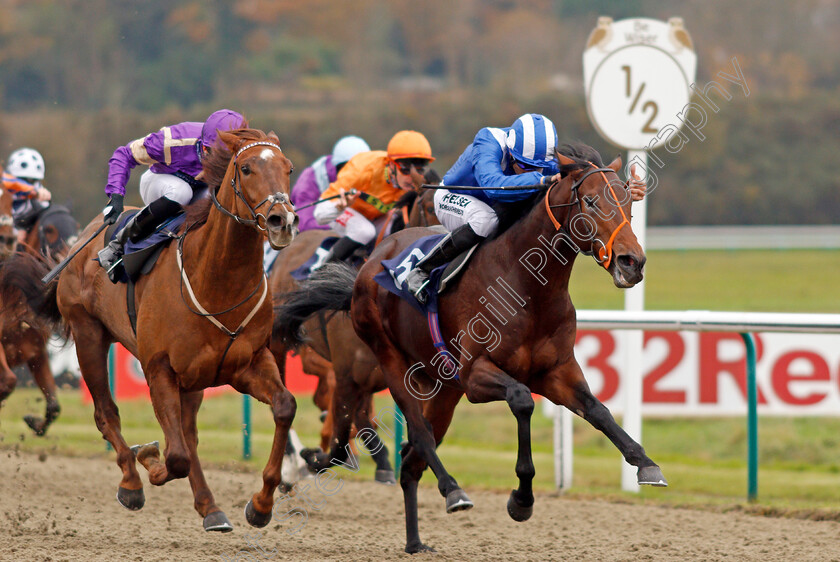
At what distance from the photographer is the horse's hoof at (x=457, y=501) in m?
4.58

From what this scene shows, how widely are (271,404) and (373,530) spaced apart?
1300 mm

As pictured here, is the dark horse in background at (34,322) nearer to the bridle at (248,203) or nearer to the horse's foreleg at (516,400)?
the bridle at (248,203)

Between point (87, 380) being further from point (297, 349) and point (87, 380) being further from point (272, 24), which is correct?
point (272, 24)

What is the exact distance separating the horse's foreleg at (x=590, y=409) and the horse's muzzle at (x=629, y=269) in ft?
1.91

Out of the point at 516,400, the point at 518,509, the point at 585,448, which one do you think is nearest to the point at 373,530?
the point at 518,509

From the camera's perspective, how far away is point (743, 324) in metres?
6.19

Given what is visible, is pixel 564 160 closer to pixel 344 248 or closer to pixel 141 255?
pixel 141 255

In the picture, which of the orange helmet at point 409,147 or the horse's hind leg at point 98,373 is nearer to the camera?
the horse's hind leg at point 98,373

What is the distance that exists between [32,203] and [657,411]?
4.69 m

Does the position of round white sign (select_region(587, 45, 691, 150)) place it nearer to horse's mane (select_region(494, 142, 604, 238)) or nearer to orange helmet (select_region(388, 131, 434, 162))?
orange helmet (select_region(388, 131, 434, 162))

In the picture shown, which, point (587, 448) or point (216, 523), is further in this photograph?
point (587, 448)

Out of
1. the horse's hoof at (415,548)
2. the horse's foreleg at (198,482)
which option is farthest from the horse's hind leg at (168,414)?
the horse's hoof at (415,548)

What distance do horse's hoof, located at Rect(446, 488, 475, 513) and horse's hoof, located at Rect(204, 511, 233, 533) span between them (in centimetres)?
94

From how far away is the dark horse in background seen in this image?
6.80 metres
